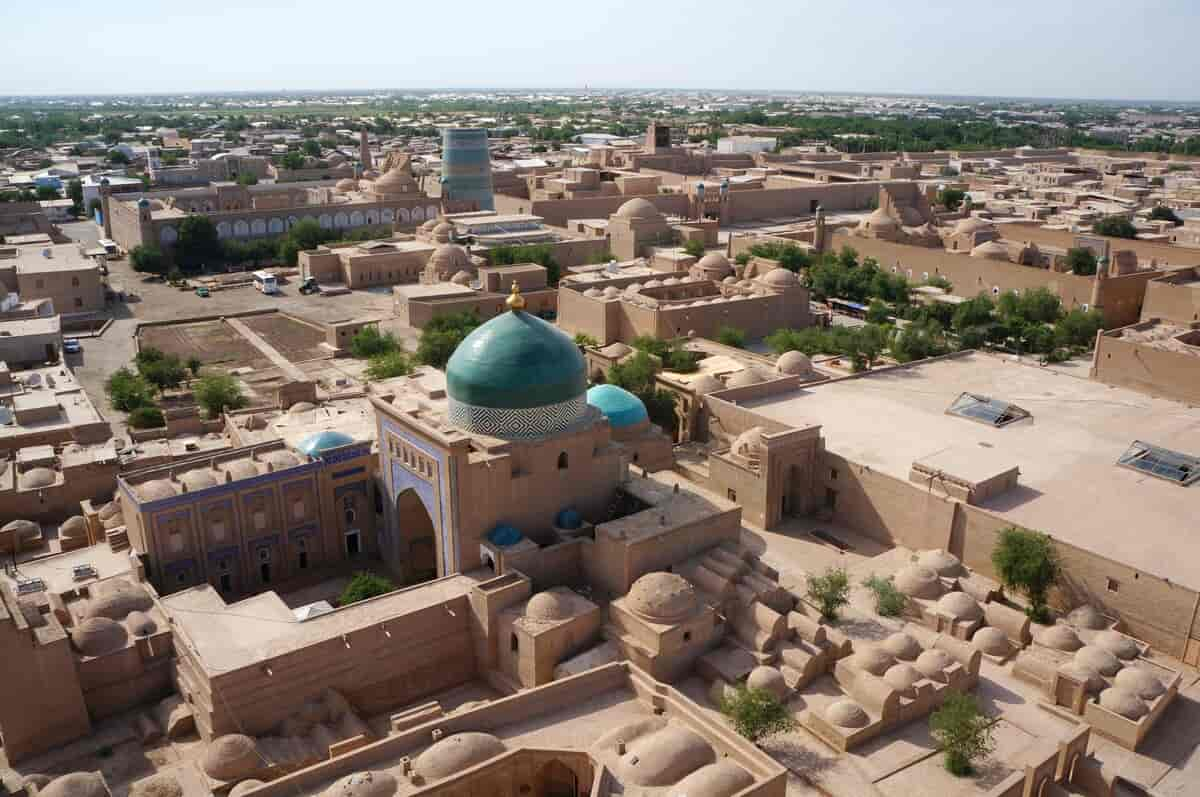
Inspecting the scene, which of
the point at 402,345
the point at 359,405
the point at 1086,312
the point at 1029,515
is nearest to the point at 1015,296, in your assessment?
the point at 1086,312

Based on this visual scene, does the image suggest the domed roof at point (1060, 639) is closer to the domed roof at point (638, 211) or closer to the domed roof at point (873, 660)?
the domed roof at point (873, 660)

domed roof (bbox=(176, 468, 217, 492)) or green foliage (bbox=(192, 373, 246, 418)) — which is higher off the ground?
domed roof (bbox=(176, 468, 217, 492))

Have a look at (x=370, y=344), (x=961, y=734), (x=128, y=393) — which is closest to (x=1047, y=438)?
(x=961, y=734)

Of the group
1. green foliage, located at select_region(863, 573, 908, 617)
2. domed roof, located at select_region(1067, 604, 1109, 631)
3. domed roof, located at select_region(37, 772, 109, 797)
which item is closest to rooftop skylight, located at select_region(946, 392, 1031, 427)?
domed roof, located at select_region(1067, 604, 1109, 631)

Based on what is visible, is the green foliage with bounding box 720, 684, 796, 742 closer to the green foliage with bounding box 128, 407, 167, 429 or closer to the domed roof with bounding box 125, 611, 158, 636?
the domed roof with bounding box 125, 611, 158, 636

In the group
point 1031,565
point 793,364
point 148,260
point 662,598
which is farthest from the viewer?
point 148,260

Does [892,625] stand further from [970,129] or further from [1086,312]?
[970,129]

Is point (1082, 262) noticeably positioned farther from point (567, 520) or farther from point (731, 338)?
point (567, 520)
